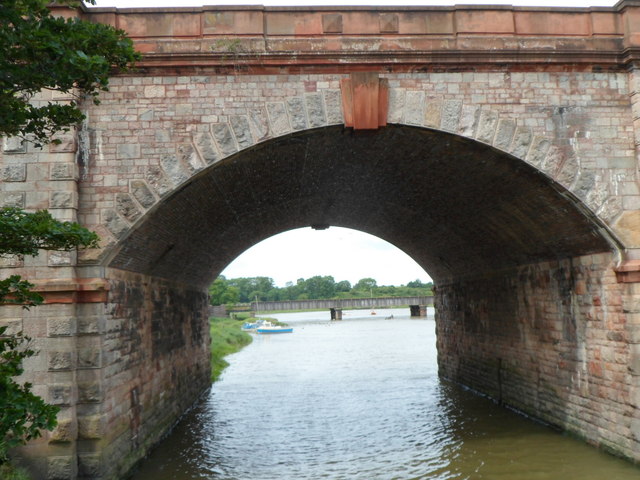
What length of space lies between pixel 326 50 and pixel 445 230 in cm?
651

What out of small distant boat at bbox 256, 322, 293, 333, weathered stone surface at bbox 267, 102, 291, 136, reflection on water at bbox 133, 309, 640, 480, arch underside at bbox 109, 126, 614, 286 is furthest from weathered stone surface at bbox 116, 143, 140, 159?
small distant boat at bbox 256, 322, 293, 333

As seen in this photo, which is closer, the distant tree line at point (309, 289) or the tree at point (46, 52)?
the tree at point (46, 52)

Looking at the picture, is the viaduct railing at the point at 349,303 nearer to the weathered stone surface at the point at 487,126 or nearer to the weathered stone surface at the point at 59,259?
the weathered stone surface at the point at 487,126

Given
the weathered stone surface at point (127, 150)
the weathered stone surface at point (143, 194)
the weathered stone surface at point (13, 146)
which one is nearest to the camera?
the weathered stone surface at point (13, 146)

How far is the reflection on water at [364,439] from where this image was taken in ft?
31.4

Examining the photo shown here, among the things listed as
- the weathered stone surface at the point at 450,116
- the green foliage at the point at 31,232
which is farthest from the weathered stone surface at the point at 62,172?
the weathered stone surface at the point at 450,116

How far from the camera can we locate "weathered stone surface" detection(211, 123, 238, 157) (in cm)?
913

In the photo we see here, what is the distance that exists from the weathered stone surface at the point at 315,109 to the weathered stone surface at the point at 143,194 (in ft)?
8.96

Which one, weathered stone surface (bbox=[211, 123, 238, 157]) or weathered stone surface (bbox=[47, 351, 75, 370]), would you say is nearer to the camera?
weathered stone surface (bbox=[47, 351, 75, 370])

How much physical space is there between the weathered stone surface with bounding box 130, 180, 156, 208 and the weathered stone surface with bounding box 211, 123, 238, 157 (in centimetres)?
129

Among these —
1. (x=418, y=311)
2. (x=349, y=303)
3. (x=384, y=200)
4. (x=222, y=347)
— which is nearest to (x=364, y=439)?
(x=384, y=200)

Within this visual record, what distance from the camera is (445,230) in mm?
14375

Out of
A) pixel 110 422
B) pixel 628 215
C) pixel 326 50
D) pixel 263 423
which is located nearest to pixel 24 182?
pixel 110 422

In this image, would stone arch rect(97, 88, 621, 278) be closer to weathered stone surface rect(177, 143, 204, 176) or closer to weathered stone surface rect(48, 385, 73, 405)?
weathered stone surface rect(177, 143, 204, 176)
